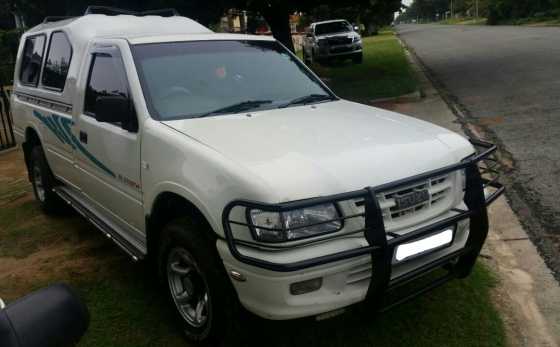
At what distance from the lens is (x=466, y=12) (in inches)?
4126

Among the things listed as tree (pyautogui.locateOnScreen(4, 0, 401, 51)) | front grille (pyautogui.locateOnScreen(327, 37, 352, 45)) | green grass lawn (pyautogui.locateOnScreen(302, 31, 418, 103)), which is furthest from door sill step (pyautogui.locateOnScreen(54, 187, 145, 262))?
front grille (pyautogui.locateOnScreen(327, 37, 352, 45))

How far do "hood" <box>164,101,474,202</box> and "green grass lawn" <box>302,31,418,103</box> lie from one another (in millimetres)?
6311

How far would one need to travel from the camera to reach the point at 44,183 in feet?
19.1

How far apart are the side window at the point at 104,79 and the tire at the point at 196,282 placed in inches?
46.9

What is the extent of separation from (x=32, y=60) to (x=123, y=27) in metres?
1.82

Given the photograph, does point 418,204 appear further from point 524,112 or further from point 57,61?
point 524,112

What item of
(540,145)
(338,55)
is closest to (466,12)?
(338,55)

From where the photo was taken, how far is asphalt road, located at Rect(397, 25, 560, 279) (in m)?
4.95

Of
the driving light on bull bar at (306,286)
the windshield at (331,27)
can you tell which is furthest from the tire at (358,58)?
the driving light on bull bar at (306,286)

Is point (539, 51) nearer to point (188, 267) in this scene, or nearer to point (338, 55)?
point (338, 55)

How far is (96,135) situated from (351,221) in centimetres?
233

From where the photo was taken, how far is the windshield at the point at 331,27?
21.8 metres

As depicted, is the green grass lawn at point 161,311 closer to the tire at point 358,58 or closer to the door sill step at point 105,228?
the door sill step at point 105,228

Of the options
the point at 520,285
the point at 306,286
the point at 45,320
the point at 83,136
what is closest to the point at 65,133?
the point at 83,136
